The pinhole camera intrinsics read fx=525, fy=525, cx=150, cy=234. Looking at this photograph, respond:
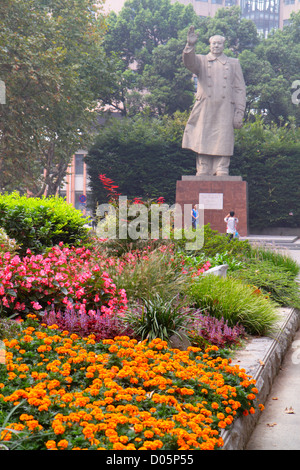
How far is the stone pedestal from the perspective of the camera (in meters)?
19.2

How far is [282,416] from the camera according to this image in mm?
4039

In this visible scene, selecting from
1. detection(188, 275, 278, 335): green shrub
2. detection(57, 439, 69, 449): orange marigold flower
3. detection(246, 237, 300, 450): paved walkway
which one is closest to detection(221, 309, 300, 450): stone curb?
detection(246, 237, 300, 450): paved walkway

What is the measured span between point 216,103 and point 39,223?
497 inches

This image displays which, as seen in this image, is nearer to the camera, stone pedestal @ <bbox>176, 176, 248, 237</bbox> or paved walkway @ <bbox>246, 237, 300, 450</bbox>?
paved walkway @ <bbox>246, 237, 300, 450</bbox>

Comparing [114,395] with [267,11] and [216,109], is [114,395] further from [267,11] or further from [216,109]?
[267,11]

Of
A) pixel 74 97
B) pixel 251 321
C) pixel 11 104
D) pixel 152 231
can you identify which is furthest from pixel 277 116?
pixel 251 321

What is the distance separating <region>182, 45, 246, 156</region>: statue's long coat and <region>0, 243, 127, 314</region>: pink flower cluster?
14.3 metres

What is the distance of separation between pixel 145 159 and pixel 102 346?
22305mm

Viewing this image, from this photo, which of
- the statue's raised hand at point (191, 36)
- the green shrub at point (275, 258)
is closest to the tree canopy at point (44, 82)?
the statue's raised hand at point (191, 36)

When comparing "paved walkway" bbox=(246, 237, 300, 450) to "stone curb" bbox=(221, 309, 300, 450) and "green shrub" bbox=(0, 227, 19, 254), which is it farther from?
"green shrub" bbox=(0, 227, 19, 254)

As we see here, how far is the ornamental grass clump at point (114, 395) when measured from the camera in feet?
8.93

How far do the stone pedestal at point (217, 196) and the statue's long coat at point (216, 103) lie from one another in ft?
3.39

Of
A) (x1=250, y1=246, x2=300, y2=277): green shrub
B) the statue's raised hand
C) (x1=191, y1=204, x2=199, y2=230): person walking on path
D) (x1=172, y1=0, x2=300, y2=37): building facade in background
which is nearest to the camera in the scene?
(x1=250, y1=246, x2=300, y2=277): green shrub

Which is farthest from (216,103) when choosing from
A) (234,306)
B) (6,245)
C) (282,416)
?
(282,416)
